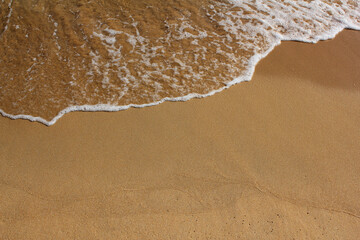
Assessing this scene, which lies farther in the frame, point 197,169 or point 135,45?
point 135,45

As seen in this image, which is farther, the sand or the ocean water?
the ocean water

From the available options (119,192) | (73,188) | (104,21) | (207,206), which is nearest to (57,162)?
(73,188)

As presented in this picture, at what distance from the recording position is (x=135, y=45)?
4191 mm

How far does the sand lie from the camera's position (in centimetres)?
238

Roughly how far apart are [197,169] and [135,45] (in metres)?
2.30

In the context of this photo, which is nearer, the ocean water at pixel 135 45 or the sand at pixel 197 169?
the sand at pixel 197 169

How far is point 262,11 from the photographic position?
16.4 ft

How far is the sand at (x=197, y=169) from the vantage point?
238 centimetres

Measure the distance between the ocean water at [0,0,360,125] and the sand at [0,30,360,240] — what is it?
0.28m

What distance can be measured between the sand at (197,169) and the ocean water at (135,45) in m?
0.28

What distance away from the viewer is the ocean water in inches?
136

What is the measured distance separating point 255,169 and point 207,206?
64 centimetres

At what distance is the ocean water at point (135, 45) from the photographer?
346 centimetres

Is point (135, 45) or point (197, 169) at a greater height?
point (135, 45)
